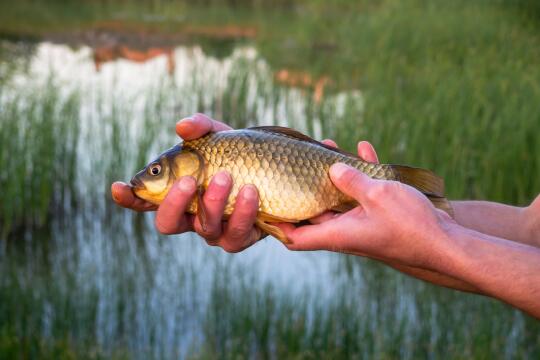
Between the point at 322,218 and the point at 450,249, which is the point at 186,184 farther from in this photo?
the point at 450,249

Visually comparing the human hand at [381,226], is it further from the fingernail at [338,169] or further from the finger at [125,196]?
the finger at [125,196]

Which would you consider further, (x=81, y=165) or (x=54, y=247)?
(x=81, y=165)

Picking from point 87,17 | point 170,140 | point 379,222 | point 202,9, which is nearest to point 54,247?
point 170,140

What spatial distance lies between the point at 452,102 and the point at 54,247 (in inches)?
152

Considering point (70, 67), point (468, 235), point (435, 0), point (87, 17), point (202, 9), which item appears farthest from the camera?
point (202, 9)

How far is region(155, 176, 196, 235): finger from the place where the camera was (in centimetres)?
211

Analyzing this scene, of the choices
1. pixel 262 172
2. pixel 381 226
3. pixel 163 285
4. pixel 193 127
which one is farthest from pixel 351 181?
pixel 163 285

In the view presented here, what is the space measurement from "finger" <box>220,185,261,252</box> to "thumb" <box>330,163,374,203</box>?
235 millimetres

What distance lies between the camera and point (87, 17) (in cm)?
1917

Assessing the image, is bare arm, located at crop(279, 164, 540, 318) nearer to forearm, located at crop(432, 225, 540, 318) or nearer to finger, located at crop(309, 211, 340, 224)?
forearm, located at crop(432, 225, 540, 318)

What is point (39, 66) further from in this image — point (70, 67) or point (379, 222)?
point (379, 222)

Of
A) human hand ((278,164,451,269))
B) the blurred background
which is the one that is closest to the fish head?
human hand ((278,164,451,269))

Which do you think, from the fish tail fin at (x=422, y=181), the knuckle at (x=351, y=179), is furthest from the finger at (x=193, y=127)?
the fish tail fin at (x=422, y=181)

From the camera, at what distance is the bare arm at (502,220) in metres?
2.51
